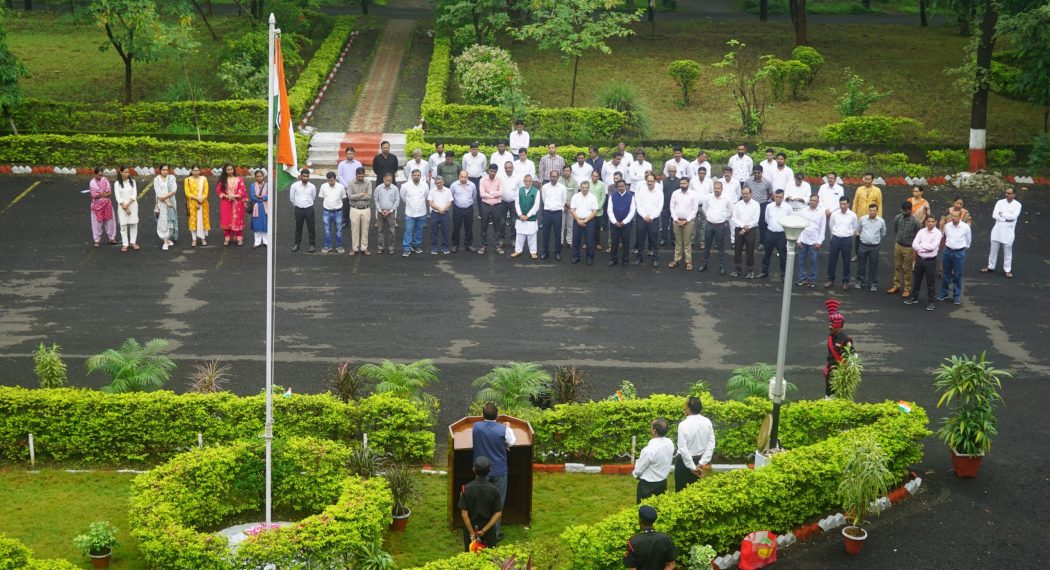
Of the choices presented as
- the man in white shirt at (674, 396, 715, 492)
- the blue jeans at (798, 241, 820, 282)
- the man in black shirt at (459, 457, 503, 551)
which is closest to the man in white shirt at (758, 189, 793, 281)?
the blue jeans at (798, 241, 820, 282)

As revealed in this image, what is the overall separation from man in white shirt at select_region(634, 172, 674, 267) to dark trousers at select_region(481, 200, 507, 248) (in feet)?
8.55

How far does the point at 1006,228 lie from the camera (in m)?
22.2

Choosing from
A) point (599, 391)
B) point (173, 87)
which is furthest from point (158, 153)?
point (599, 391)

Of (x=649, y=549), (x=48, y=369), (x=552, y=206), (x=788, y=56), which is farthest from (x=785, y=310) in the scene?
(x=788, y=56)

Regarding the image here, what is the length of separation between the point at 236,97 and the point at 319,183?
17.9 feet

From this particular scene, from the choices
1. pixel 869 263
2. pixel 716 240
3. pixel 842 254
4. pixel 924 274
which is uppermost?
pixel 716 240

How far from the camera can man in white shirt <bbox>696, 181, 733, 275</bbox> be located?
22234 mm

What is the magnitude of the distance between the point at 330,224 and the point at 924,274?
10731mm

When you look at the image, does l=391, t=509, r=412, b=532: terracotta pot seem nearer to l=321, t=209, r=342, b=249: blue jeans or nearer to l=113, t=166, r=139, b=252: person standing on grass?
l=321, t=209, r=342, b=249: blue jeans

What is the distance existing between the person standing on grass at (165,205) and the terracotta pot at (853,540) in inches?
572

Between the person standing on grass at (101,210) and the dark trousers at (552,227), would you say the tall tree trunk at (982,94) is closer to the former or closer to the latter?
the dark trousers at (552,227)

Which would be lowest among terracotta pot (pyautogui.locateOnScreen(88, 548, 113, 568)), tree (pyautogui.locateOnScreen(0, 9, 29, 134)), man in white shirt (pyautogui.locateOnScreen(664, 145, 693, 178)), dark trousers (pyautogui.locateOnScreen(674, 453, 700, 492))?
terracotta pot (pyautogui.locateOnScreen(88, 548, 113, 568))

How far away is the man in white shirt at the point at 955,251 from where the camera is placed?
20.8 metres

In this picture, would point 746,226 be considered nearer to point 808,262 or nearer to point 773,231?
point 773,231
